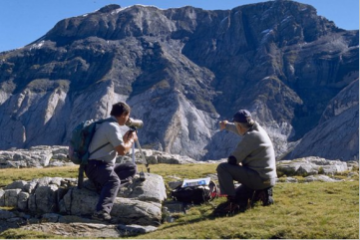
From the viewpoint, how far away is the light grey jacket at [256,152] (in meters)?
14.6

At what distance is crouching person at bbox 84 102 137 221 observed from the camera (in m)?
14.6

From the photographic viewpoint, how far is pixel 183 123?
193 m

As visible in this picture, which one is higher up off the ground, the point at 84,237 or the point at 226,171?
the point at 226,171

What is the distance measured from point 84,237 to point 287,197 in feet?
21.2

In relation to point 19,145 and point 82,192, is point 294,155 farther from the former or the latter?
point 82,192

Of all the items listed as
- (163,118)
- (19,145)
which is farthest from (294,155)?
(19,145)

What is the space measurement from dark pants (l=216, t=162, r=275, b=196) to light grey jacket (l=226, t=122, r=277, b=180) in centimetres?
16

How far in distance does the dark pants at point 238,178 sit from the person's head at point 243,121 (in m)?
1.11

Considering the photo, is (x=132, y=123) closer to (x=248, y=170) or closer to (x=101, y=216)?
(x=101, y=216)

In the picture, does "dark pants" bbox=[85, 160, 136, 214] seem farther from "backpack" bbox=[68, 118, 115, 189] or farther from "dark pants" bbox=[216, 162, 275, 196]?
"dark pants" bbox=[216, 162, 275, 196]

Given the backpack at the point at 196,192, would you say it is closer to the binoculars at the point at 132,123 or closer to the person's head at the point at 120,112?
the binoculars at the point at 132,123

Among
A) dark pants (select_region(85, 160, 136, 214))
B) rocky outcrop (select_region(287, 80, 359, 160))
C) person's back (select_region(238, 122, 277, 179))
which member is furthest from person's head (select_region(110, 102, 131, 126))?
rocky outcrop (select_region(287, 80, 359, 160))

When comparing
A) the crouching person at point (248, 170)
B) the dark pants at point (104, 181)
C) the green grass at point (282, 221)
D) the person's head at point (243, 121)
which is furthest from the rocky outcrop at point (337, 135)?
the dark pants at point (104, 181)

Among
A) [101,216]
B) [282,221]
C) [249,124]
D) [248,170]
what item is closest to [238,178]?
[248,170]
